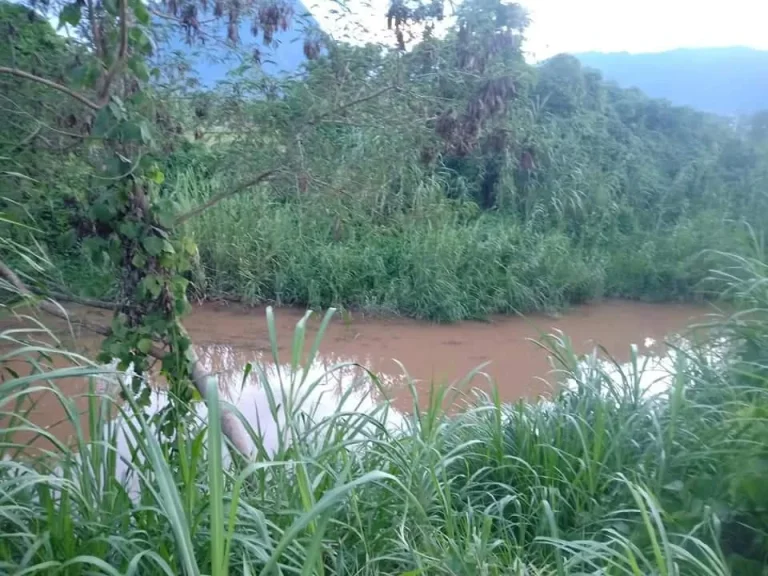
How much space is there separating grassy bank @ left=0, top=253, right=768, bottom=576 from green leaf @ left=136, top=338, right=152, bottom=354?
40 centimetres

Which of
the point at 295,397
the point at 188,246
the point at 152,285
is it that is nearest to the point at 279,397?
the point at 188,246

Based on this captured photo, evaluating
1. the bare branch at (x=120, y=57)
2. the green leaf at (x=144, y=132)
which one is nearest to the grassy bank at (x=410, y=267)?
the bare branch at (x=120, y=57)

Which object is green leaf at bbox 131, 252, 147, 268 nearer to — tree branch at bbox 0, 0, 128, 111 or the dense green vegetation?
the dense green vegetation

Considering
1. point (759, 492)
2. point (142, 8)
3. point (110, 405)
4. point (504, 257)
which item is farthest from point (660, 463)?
point (504, 257)

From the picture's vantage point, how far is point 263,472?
2109 millimetres

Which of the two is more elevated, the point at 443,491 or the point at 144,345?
the point at 144,345

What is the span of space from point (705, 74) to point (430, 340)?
3517 millimetres

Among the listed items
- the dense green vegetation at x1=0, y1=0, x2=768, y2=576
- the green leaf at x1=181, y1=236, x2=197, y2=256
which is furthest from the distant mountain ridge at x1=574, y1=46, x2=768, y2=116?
the green leaf at x1=181, y1=236, x2=197, y2=256

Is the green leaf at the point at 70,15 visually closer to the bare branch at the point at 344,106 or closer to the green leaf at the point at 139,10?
the green leaf at the point at 139,10

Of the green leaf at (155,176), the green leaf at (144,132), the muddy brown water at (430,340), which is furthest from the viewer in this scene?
the muddy brown water at (430,340)

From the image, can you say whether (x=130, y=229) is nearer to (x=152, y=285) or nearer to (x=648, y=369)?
(x=152, y=285)

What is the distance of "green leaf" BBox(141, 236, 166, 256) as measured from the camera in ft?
8.55

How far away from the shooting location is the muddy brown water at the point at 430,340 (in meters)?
5.46

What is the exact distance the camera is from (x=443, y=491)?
2248 millimetres
